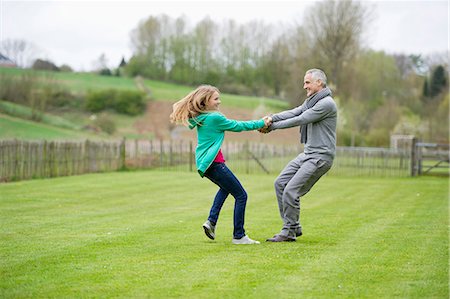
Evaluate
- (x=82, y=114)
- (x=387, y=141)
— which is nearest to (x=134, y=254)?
(x=387, y=141)

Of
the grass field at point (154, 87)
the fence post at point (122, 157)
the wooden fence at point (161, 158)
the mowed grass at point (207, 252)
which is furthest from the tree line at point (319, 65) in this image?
the mowed grass at point (207, 252)

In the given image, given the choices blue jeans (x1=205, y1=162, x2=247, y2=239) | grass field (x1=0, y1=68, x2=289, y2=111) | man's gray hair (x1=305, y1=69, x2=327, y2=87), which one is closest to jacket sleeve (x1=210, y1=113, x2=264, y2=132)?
blue jeans (x1=205, y1=162, x2=247, y2=239)

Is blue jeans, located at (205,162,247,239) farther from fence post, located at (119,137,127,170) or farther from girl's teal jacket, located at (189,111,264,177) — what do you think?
fence post, located at (119,137,127,170)

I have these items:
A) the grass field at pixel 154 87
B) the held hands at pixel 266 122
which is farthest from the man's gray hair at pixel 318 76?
the grass field at pixel 154 87

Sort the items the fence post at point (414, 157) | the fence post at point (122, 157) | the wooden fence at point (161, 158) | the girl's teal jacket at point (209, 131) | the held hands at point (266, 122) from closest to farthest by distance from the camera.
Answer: the girl's teal jacket at point (209, 131)
the held hands at point (266, 122)
the wooden fence at point (161, 158)
the fence post at point (414, 157)
the fence post at point (122, 157)

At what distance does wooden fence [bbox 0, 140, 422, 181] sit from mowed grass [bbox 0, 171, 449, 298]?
400 inches

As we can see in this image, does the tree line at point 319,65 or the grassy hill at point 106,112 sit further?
the tree line at point 319,65

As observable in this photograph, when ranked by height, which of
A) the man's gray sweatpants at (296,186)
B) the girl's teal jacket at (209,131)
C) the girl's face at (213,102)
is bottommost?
the man's gray sweatpants at (296,186)

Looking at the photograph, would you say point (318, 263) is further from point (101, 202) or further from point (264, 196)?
point (264, 196)

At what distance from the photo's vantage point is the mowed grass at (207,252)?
643 cm

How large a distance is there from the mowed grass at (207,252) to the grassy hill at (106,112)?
31467 mm

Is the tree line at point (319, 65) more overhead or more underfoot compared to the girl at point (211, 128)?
more overhead

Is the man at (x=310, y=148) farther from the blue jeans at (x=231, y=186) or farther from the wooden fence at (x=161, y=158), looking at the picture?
the wooden fence at (x=161, y=158)

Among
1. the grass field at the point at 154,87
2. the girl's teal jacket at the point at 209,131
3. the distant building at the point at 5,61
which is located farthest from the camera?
the distant building at the point at 5,61
